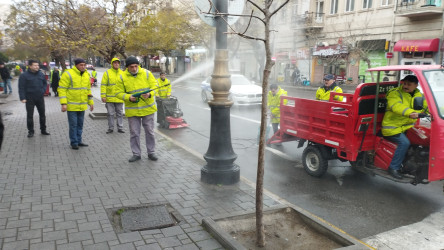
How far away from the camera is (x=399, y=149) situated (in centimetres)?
498

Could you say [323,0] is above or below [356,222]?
above

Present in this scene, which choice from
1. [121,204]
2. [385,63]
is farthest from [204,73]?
[121,204]

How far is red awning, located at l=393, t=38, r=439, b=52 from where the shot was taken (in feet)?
67.3

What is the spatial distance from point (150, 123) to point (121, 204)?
2.31 m

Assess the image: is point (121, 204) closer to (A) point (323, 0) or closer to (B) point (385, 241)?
(B) point (385, 241)

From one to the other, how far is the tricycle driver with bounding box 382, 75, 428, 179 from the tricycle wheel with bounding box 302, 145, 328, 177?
107cm

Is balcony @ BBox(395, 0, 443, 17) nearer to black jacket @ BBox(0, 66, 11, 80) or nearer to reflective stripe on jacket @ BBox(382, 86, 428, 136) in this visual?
reflective stripe on jacket @ BBox(382, 86, 428, 136)

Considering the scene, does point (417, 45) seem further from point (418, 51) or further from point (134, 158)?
point (134, 158)

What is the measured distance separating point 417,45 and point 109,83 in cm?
1940

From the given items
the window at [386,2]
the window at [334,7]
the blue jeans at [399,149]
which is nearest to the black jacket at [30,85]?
the blue jeans at [399,149]

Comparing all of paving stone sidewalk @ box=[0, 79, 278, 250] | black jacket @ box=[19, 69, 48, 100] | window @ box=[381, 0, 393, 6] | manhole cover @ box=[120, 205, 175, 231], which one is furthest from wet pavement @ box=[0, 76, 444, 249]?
window @ box=[381, 0, 393, 6]

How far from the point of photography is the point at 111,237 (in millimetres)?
3627

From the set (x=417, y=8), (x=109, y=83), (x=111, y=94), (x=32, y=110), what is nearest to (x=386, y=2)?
(x=417, y=8)

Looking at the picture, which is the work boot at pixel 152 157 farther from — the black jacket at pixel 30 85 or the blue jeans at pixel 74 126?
the black jacket at pixel 30 85
